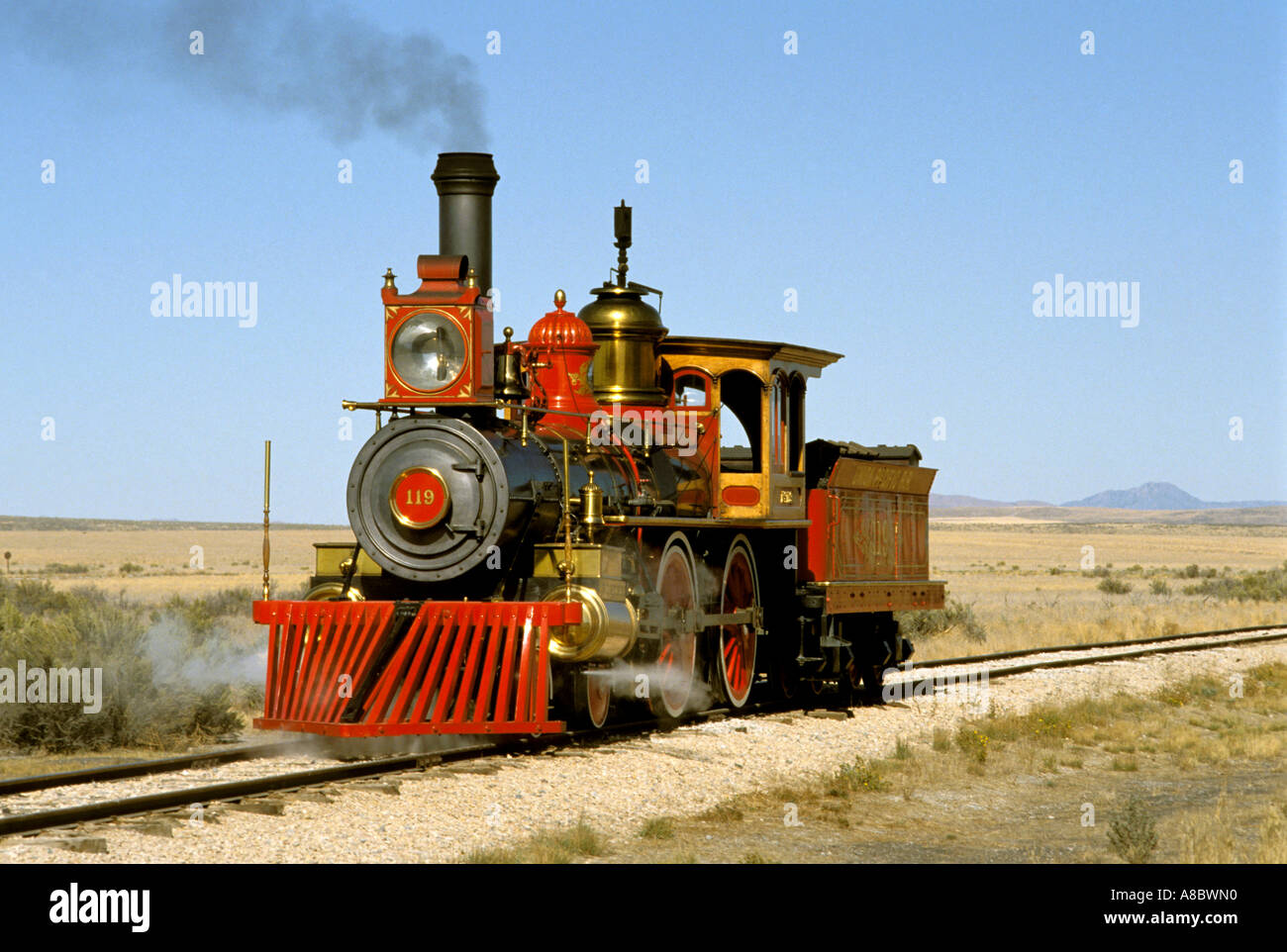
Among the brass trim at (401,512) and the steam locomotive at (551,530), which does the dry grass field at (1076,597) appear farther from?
the brass trim at (401,512)

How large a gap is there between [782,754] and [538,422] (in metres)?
3.48

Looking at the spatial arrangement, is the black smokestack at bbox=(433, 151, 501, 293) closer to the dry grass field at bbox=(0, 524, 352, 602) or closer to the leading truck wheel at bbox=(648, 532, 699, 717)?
the leading truck wheel at bbox=(648, 532, 699, 717)

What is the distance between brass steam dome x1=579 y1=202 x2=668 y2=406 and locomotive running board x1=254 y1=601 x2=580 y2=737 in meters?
3.80

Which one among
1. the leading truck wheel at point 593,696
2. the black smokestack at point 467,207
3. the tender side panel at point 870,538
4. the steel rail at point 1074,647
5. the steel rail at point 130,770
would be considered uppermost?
the black smokestack at point 467,207

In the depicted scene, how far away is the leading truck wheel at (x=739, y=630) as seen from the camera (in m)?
15.9

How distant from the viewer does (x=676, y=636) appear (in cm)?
1464

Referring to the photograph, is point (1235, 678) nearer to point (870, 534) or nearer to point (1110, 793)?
point (870, 534)

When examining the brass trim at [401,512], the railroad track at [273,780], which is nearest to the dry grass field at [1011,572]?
the railroad track at [273,780]

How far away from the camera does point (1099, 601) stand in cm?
4175

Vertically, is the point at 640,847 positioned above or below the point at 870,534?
below

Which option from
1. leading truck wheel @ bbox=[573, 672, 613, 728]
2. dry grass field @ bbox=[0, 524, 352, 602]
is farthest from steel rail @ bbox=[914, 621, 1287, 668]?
dry grass field @ bbox=[0, 524, 352, 602]

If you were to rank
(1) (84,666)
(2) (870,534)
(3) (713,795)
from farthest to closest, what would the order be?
(2) (870,534) < (1) (84,666) < (3) (713,795)

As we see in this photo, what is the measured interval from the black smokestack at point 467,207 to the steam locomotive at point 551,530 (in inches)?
0.7
